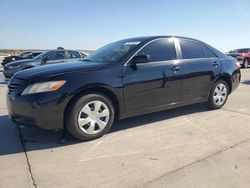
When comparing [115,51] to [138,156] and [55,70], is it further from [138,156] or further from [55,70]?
[138,156]

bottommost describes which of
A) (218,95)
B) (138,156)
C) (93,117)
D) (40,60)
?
(138,156)

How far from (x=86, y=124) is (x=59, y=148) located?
1.70 feet

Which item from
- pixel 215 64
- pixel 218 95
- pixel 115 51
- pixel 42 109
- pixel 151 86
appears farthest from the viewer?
pixel 218 95

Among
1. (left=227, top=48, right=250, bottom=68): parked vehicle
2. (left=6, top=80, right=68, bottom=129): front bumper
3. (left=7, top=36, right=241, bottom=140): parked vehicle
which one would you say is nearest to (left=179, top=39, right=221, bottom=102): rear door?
(left=7, top=36, right=241, bottom=140): parked vehicle

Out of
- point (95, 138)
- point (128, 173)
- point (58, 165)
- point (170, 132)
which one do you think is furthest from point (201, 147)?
point (58, 165)

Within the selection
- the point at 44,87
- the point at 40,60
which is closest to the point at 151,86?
the point at 44,87

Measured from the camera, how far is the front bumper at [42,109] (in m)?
3.97

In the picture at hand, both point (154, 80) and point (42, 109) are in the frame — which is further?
point (154, 80)

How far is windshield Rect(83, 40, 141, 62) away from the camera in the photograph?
16.1ft

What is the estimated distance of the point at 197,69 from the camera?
5.63m

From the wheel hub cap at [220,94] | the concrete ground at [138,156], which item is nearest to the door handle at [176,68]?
the concrete ground at [138,156]

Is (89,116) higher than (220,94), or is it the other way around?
(89,116)

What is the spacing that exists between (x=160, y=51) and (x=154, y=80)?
636 mm

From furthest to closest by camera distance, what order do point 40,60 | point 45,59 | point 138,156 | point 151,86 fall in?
1. point 40,60
2. point 45,59
3. point 151,86
4. point 138,156
